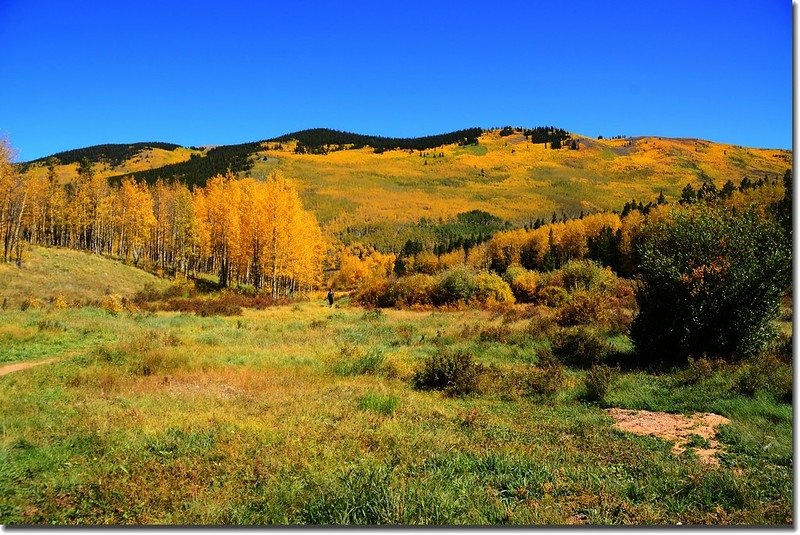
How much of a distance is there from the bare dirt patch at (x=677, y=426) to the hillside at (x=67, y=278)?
38734 mm

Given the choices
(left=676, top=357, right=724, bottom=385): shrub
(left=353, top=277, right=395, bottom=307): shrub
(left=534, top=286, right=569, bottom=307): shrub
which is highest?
(left=676, top=357, right=724, bottom=385): shrub

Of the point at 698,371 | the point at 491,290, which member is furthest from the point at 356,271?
the point at 698,371

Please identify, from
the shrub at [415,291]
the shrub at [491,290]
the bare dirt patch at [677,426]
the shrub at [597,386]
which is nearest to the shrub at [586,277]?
the shrub at [491,290]

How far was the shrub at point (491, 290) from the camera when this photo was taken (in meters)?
40.3

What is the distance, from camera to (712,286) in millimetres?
15000

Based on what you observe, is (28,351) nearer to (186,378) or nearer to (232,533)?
(186,378)

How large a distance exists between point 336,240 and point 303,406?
170 metres

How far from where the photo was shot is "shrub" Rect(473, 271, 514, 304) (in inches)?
1586

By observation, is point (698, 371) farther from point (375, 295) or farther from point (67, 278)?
point (67, 278)

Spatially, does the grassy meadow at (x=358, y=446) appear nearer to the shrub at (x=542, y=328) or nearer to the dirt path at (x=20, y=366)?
the dirt path at (x=20, y=366)

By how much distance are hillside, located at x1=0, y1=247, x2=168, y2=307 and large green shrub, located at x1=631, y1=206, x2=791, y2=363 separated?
3837cm

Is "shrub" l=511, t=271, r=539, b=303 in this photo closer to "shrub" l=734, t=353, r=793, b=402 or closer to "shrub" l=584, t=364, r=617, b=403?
"shrub" l=734, t=353, r=793, b=402

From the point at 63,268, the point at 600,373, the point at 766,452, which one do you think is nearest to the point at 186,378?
the point at 600,373

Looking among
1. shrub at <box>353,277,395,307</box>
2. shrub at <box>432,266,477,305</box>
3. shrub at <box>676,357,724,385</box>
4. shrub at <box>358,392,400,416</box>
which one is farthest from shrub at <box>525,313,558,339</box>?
shrub at <box>353,277,395,307</box>
